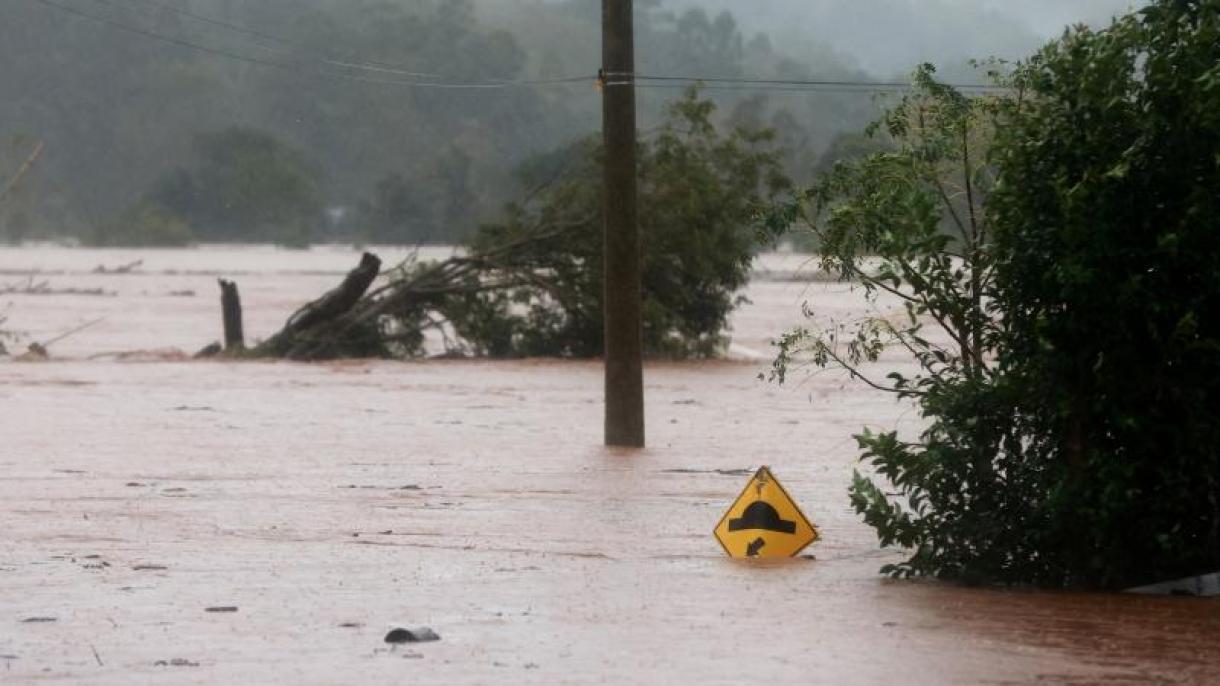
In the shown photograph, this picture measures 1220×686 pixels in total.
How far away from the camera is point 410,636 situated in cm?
936

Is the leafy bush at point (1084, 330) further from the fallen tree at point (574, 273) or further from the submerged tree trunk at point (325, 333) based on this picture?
the submerged tree trunk at point (325, 333)

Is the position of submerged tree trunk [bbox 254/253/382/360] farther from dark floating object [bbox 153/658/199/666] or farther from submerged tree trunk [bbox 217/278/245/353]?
dark floating object [bbox 153/658/199/666]

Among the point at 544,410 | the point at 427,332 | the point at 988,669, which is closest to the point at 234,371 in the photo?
the point at 544,410

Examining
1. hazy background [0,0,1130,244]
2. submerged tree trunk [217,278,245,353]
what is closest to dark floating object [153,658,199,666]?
submerged tree trunk [217,278,245,353]

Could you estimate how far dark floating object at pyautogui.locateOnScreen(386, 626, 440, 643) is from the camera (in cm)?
932

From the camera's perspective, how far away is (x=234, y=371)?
33219mm

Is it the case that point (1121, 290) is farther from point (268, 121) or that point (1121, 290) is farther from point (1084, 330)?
point (268, 121)

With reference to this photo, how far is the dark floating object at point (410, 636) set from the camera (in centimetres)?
932

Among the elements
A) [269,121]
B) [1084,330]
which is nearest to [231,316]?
[1084,330]

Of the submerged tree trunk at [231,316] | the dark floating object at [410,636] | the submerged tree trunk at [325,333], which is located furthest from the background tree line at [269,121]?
the dark floating object at [410,636]

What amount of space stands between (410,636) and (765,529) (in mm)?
3638

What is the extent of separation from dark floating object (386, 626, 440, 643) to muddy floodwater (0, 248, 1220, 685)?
0.26ft

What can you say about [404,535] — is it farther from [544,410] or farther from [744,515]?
[544,410]

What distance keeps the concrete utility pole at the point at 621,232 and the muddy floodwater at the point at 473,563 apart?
49 cm
